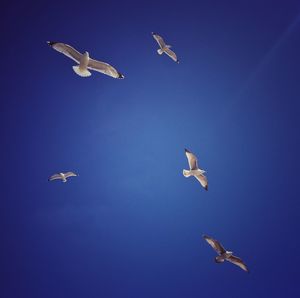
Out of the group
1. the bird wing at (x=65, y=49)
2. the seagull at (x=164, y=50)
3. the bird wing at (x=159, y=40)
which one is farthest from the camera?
the seagull at (x=164, y=50)

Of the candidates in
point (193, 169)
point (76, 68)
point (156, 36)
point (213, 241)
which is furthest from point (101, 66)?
point (213, 241)

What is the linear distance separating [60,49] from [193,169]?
582 centimetres

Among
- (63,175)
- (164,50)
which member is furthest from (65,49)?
(63,175)

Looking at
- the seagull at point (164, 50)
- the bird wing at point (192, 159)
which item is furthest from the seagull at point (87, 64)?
the seagull at point (164, 50)

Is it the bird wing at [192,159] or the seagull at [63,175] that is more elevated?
the bird wing at [192,159]

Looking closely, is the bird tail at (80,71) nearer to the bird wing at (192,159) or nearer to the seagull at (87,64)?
the seagull at (87,64)

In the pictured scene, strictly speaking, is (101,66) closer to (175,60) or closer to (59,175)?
(175,60)

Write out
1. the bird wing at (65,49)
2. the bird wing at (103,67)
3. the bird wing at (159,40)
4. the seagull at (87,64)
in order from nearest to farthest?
the bird wing at (65,49), the seagull at (87,64), the bird wing at (103,67), the bird wing at (159,40)

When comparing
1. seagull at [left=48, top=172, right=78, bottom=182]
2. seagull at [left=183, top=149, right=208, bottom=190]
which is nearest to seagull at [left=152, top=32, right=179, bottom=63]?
seagull at [left=183, top=149, right=208, bottom=190]

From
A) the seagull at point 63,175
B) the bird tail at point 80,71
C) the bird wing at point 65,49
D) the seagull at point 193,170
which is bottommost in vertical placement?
the seagull at point 63,175

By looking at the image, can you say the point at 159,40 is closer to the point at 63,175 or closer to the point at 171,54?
the point at 171,54

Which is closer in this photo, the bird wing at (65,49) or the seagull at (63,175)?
the bird wing at (65,49)

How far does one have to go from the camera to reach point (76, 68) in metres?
8.66

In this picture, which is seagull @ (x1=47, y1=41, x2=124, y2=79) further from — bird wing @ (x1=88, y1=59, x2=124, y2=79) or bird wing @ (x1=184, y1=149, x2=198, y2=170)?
bird wing @ (x1=184, y1=149, x2=198, y2=170)
